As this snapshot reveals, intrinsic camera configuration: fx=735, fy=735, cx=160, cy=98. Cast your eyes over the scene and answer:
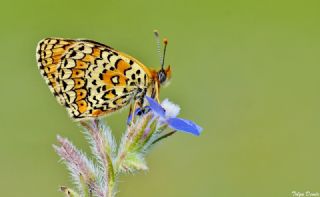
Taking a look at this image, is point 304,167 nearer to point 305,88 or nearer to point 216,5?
point 305,88

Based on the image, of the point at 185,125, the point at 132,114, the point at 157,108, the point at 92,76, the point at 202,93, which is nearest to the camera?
the point at 185,125

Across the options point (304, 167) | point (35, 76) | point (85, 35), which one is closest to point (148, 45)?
point (85, 35)

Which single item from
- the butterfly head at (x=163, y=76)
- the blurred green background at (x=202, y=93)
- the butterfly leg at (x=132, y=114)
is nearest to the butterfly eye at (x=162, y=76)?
the butterfly head at (x=163, y=76)

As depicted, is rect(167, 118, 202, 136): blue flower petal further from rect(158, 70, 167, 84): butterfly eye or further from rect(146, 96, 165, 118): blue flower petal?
rect(158, 70, 167, 84): butterfly eye

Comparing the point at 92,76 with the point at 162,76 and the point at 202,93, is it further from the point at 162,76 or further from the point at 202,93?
the point at 202,93

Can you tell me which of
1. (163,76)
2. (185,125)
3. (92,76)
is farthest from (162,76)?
(185,125)
